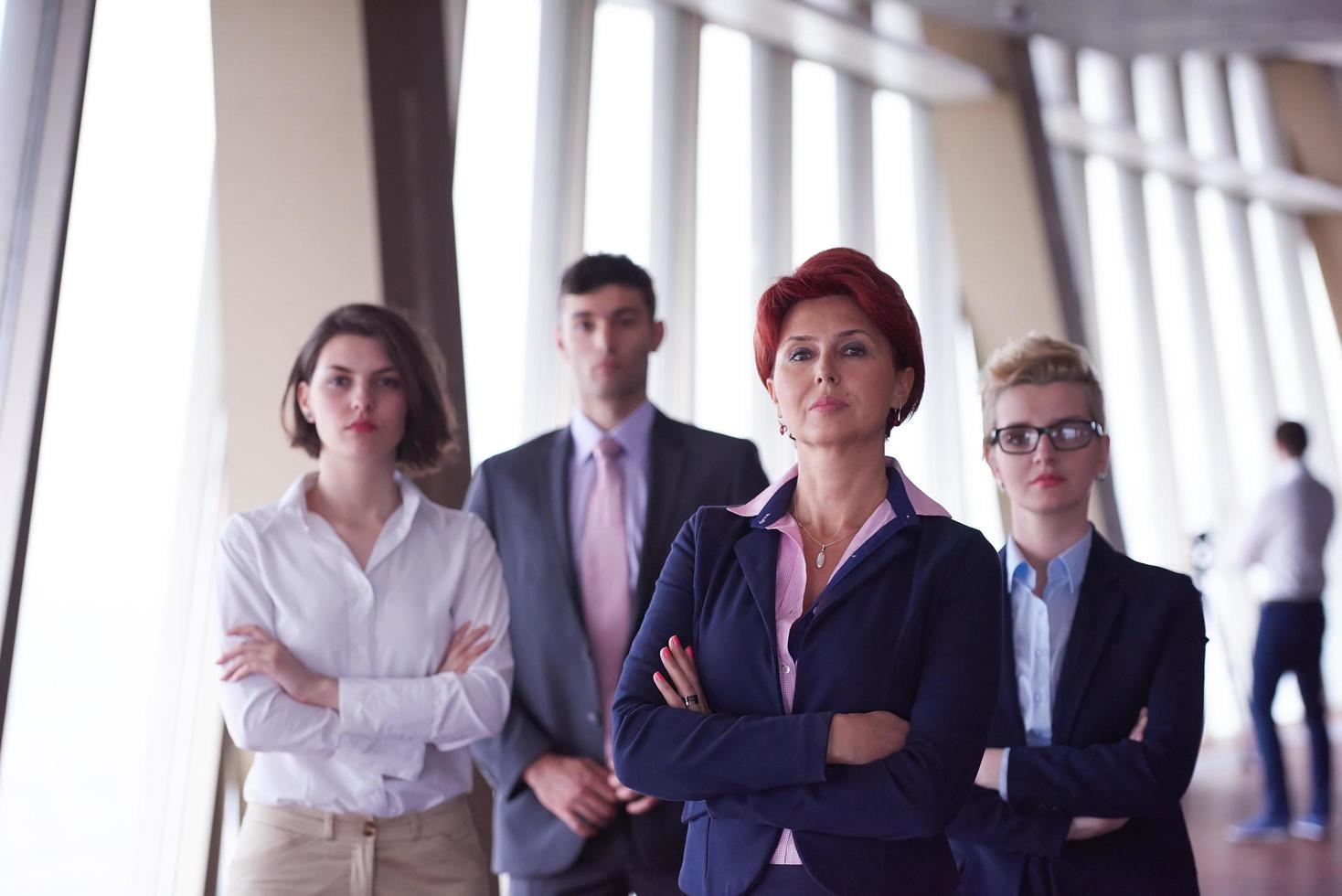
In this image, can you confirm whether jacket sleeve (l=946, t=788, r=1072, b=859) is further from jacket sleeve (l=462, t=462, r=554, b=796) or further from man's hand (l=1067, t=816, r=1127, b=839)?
jacket sleeve (l=462, t=462, r=554, b=796)

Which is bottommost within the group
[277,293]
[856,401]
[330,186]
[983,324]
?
[856,401]

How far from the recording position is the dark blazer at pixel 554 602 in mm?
2648

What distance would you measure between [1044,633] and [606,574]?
1.07 m

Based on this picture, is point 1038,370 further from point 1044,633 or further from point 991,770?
point 991,770

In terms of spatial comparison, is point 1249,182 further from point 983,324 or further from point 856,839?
point 856,839

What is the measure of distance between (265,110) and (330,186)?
314mm

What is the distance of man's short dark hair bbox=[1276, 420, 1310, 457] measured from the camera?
6.15m

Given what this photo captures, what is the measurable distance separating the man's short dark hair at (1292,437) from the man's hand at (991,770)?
4.90 metres

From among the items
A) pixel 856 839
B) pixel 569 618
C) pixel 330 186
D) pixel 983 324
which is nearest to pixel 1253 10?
pixel 983 324

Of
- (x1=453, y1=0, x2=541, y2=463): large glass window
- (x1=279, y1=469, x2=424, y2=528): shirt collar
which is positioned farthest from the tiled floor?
(x1=279, y1=469, x2=424, y2=528): shirt collar

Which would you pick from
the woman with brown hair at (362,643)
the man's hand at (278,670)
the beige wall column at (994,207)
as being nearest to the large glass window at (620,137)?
the woman with brown hair at (362,643)

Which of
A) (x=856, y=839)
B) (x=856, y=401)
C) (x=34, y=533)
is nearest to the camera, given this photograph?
(x=856, y=839)

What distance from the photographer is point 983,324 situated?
720 centimetres

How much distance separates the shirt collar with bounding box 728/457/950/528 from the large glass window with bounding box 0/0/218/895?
2.24 meters
